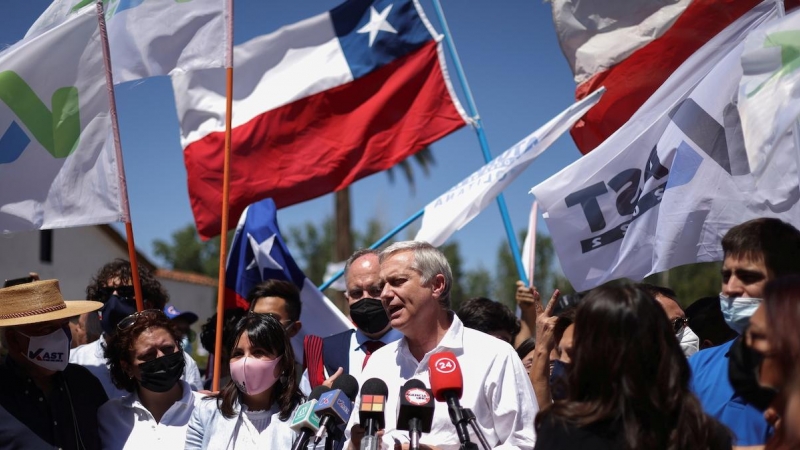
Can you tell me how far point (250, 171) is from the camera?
8.58 meters

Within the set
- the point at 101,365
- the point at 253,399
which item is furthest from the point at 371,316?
the point at 101,365

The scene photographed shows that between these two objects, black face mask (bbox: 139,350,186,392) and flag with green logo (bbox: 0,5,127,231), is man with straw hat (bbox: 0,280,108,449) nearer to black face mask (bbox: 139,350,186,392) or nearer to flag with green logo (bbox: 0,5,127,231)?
black face mask (bbox: 139,350,186,392)

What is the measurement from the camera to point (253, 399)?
4.50m

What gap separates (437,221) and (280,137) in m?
2.39

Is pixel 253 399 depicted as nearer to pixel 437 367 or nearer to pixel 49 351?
pixel 49 351

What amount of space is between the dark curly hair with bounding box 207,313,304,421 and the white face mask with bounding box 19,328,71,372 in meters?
0.82

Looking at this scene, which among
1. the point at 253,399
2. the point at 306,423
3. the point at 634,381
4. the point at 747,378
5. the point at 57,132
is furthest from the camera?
the point at 57,132

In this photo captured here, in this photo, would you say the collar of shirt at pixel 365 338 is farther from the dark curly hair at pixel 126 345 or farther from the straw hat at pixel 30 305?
the straw hat at pixel 30 305

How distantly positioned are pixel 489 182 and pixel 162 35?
2.69m

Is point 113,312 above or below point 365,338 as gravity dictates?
above

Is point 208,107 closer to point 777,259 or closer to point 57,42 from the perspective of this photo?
point 57,42

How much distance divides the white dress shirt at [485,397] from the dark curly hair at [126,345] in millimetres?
1470

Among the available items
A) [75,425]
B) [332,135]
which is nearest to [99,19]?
[75,425]

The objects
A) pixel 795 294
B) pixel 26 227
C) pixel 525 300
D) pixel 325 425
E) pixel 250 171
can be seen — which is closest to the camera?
pixel 795 294
